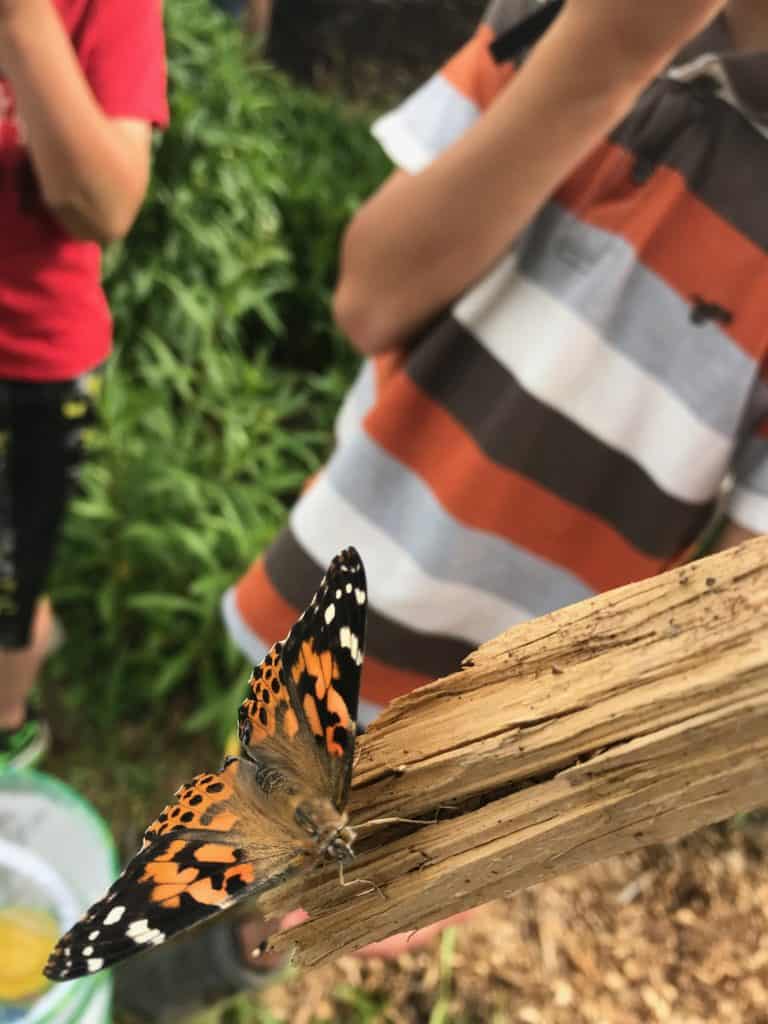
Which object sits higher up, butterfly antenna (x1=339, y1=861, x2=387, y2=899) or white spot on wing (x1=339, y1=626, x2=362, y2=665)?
white spot on wing (x1=339, y1=626, x2=362, y2=665)

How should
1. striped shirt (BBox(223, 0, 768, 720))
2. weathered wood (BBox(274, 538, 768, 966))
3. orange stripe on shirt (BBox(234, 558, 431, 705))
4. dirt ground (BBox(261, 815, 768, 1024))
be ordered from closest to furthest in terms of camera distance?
1. weathered wood (BBox(274, 538, 768, 966))
2. dirt ground (BBox(261, 815, 768, 1024))
3. striped shirt (BBox(223, 0, 768, 720))
4. orange stripe on shirt (BBox(234, 558, 431, 705))

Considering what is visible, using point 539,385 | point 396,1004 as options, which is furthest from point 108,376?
point 396,1004

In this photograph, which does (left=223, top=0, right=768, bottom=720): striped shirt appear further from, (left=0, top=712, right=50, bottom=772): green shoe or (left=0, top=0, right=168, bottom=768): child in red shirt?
(left=0, top=712, right=50, bottom=772): green shoe

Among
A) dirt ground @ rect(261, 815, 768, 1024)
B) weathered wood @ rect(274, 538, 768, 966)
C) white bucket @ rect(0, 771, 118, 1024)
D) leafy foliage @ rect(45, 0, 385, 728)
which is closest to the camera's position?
weathered wood @ rect(274, 538, 768, 966)

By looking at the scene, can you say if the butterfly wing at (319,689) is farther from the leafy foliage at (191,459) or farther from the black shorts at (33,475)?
the leafy foliage at (191,459)

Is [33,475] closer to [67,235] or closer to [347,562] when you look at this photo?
[67,235]

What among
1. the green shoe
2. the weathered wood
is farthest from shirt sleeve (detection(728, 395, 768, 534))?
the green shoe

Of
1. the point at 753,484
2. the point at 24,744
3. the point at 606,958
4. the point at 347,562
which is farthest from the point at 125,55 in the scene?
the point at 24,744

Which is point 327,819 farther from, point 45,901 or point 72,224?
point 45,901
